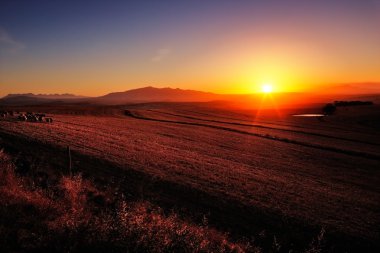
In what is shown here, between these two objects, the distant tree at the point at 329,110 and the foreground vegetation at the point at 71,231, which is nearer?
the foreground vegetation at the point at 71,231

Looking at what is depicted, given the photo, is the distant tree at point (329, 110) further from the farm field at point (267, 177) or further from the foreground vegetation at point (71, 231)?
the foreground vegetation at point (71, 231)

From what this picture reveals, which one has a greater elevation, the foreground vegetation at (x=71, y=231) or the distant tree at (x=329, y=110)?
the foreground vegetation at (x=71, y=231)

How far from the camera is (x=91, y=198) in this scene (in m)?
13.7

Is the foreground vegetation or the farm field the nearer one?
the foreground vegetation

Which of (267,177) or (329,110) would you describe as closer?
(267,177)

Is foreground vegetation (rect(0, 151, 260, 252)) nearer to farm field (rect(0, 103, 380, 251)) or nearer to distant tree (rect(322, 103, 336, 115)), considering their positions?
farm field (rect(0, 103, 380, 251))

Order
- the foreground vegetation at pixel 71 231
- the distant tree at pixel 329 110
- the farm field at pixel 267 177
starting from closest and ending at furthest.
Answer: the foreground vegetation at pixel 71 231 → the farm field at pixel 267 177 → the distant tree at pixel 329 110

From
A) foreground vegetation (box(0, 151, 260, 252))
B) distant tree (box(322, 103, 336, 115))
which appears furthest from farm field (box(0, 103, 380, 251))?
distant tree (box(322, 103, 336, 115))

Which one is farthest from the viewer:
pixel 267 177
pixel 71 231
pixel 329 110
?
pixel 329 110

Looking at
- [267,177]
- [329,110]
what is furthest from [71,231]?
[329,110]

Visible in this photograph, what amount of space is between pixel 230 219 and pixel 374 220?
27.6 ft

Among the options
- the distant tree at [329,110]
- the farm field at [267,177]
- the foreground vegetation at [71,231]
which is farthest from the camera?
the distant tree at [329,110]

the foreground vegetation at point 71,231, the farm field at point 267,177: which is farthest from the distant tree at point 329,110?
the foreground vegetation at point 71,231

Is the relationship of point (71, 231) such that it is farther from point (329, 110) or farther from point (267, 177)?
point (329, 110)
